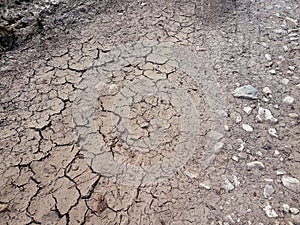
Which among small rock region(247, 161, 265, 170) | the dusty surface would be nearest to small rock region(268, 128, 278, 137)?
the dusty surface

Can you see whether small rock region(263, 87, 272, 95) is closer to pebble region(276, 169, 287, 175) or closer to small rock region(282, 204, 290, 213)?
pebble region(276, 169, 287, 175)

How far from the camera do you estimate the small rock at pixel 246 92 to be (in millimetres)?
2025

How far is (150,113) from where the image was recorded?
194 cm

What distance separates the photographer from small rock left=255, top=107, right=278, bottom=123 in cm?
192

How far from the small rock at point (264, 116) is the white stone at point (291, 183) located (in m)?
0.37

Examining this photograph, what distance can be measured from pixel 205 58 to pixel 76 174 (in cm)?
116

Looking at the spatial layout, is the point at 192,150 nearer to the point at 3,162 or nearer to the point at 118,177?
the point at 118,177

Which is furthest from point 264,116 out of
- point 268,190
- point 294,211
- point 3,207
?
point 3,207

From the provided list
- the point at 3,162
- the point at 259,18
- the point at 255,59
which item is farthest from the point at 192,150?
the point at 259,18

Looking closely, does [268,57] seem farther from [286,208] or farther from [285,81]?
[286,208]

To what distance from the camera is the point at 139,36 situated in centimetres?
237

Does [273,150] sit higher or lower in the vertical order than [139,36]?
lower

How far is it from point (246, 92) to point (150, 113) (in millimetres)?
621

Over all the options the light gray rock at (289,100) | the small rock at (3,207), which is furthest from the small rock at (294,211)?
the small rock at (3,207)
